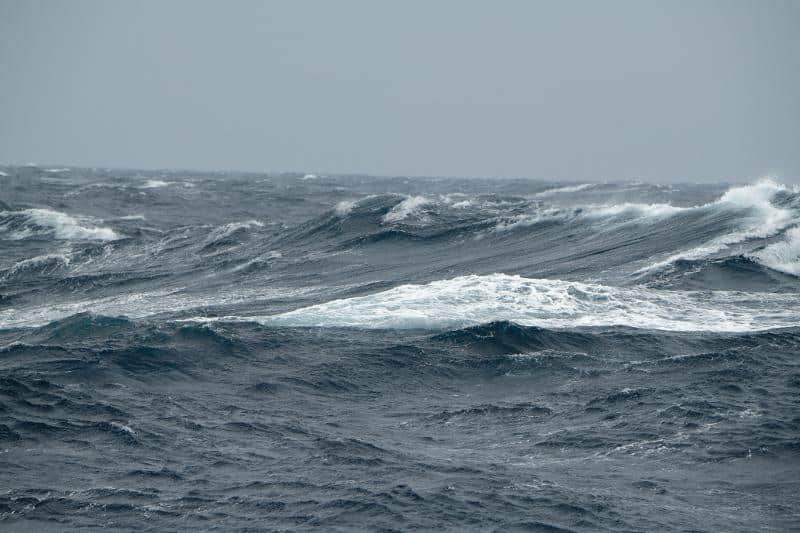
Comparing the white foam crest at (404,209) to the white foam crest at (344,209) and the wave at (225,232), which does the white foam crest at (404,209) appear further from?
the wave at (225,232)

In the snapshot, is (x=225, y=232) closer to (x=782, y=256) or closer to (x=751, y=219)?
(x=751, y=219)

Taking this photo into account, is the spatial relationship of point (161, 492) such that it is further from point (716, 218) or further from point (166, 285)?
point (716, 218)

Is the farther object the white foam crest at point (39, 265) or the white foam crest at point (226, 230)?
the white foam crest at point (226, 230)

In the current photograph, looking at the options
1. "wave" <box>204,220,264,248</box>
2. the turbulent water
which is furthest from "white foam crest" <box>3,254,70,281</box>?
"wave" <box>204,220,264,248</box>

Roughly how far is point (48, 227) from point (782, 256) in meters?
44.7

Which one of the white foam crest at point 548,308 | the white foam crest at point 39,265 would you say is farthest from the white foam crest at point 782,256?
the white foam crest at point 39,265

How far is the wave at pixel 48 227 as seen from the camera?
184 ft

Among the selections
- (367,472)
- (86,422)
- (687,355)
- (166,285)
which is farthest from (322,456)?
(166,285)

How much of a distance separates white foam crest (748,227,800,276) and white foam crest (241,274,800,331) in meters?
3.96

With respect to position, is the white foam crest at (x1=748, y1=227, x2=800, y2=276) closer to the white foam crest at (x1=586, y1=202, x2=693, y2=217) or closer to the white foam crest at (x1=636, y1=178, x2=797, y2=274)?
the white foam crest at (x1=636, y1=178, x2=797, y2=274)

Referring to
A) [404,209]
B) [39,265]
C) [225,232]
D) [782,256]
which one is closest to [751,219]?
[782,256]

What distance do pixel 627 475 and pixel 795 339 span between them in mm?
10341

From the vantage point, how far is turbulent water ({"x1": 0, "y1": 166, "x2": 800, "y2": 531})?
1433 centimetres

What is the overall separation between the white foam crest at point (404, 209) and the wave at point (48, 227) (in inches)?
672
